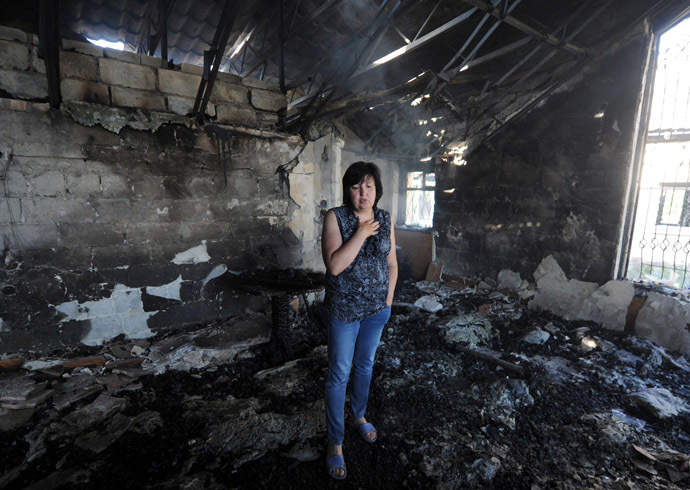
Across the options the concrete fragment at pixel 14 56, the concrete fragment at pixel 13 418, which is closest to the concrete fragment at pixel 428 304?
the concrete fragment at pixel 13 418

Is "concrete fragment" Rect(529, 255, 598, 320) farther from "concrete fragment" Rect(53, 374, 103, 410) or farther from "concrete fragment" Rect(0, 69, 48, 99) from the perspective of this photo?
"concrete fragment" Rect(0, 69, 48, 99)

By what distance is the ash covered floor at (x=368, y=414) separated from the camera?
2219mm

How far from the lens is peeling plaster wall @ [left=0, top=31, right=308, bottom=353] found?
3162mm

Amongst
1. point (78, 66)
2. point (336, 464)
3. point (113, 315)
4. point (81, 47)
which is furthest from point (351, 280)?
point (81, 47)

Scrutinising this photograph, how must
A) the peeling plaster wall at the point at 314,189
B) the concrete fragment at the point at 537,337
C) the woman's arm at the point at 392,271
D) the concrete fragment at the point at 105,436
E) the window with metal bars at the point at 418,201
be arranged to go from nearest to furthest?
the woman's arm at the point at 392,271 < the concrete fragment at the point at 105,436 < the concrete fragment at the point at 537,337 < the peeling plaster wall at the point at 314,189 < the window with metal bars at the point at 418,201

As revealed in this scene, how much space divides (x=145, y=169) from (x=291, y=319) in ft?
8.94

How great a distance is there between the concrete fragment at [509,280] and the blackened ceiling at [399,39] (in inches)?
106

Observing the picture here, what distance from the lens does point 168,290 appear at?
3.91 metres

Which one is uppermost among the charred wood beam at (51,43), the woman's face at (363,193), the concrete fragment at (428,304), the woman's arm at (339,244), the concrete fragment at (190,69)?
the concrete fragment at (190,69)

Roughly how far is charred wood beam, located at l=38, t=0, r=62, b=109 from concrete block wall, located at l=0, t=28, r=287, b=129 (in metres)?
0.15

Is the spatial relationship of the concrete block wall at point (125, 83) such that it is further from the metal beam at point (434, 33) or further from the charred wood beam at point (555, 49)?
the charred wood beam at point (555, 49)

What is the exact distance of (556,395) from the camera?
313 centimetres

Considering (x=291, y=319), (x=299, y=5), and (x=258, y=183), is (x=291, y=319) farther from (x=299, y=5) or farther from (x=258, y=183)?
(x=299, y=5)

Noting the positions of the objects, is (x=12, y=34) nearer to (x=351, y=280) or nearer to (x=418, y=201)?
(x=351, y=280)
